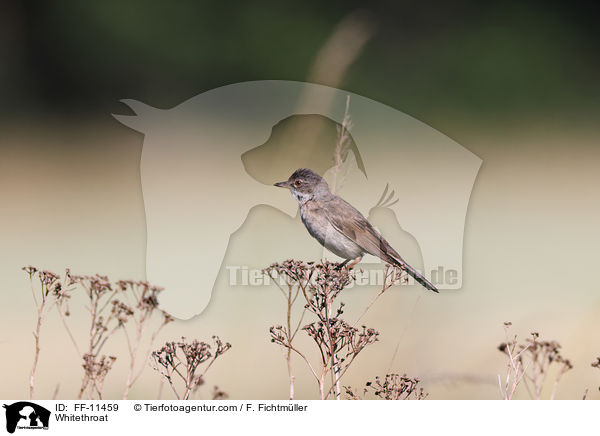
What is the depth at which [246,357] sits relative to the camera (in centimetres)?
266

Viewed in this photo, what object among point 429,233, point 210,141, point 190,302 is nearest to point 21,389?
point 190,302

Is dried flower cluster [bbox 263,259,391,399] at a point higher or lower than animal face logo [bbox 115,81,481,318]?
lower

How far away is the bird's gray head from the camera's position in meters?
3.58

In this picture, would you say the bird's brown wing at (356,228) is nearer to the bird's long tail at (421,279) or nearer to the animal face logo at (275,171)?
the animal face logo at (275,171)

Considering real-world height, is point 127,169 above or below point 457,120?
below

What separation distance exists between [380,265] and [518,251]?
1.22 metres

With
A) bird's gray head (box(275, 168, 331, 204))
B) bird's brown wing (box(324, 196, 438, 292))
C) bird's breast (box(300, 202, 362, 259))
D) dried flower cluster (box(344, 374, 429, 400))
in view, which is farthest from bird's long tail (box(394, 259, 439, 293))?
dried flower cluster (box(344, 374, 429, 400))

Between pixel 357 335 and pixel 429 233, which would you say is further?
pixel 429 233

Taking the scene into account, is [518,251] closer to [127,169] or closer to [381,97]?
[381,97]

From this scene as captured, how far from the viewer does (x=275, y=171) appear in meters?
3.81

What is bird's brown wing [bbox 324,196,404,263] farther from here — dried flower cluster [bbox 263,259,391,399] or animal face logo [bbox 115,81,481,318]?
dried flower cluster [bbox 263,259,391,399]

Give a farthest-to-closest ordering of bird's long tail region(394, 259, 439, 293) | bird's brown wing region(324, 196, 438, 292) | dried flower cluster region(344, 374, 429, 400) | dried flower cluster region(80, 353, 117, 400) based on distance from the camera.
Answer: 1. bird's brown wing region(324, 196, 438, 292)
2. bird's long tail region(394, 259, 439, 293)
3. dried flower cluster region(344, 374, 429, 400)
4. dried flower cluster region(80, 353, 117, 400)

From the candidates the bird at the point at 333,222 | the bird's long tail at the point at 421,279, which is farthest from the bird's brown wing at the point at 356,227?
the bird's long tail at the point at 421,279
